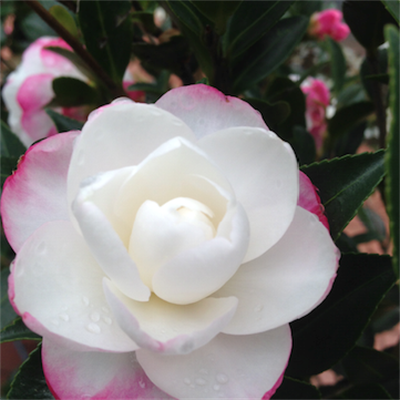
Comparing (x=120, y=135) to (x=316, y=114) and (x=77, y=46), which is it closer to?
(x=77, y=46)

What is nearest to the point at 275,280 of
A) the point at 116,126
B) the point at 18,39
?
the point at 116,126

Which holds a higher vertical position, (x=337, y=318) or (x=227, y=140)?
(x=227, y=140)

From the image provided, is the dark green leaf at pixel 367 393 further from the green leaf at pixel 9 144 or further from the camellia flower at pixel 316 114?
the green leaf at pixel 9 144

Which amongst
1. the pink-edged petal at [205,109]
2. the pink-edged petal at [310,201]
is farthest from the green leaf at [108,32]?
the pink-edged petal at [310,201]

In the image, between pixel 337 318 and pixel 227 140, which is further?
pixel 337 318

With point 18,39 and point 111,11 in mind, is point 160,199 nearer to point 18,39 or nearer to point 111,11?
point 111,11

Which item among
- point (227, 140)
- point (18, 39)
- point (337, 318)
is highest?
point (227, 140)

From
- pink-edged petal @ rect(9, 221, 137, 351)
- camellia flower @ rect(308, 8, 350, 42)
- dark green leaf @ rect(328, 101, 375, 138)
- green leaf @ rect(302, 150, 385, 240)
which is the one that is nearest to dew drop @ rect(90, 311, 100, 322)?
pink-edged petal @ rect(9, 221, 137, 351)

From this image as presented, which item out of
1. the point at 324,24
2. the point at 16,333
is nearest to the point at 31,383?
the point at 16,333
